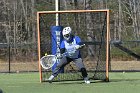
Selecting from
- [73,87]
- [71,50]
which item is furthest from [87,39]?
[73,87]

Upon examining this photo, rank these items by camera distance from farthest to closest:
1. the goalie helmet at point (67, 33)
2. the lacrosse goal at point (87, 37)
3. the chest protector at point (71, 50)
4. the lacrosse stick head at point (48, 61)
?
the lacrosse goal at point (87, 37) → the lacrosse stick head at point (48, 61) → the chest protector at point (71, 50) → the goalie helmet at point (67, 33)

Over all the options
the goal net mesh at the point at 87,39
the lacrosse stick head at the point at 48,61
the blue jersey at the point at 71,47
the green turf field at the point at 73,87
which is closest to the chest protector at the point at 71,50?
the blue jersey at the point at 71,47

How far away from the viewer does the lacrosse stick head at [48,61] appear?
15.0 m

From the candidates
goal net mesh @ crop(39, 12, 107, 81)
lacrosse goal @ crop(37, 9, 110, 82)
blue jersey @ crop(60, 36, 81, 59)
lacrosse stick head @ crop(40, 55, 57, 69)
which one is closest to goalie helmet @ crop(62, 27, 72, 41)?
blue jersey @ crop(60, 36, 81, 59)

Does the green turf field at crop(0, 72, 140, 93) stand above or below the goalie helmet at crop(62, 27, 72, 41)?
below

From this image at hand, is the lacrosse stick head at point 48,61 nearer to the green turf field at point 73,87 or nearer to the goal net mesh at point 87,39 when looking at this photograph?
the green turf field at point 73,87

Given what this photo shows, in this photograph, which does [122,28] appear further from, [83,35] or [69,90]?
[69,90]

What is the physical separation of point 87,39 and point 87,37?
119mm

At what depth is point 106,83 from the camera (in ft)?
47.8

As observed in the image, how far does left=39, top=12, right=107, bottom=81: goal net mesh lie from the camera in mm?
16123

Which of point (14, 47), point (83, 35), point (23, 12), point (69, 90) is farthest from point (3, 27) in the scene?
point (69, 90)

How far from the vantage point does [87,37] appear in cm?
1942

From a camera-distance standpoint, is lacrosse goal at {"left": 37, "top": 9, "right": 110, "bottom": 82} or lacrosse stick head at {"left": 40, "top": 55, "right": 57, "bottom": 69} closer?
lacrosse stick head at {"left": 40, "top": 55, "right": 57, "bottom": 69}

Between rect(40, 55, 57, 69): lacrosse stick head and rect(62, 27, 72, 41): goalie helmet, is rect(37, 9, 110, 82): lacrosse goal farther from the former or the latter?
rect(62, 27, 72, 41): goalie helmet
